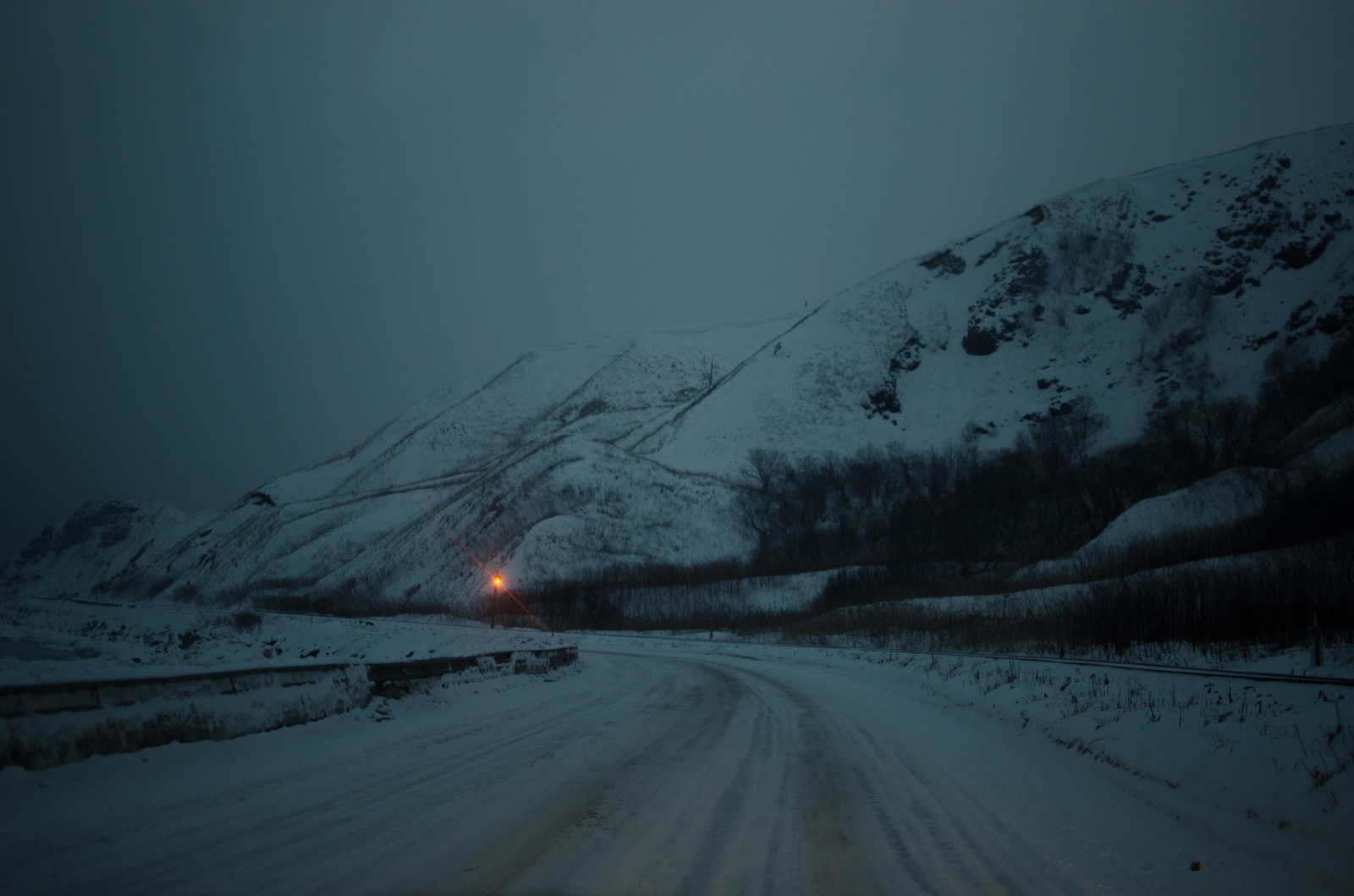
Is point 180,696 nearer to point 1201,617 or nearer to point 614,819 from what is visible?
point 614,819

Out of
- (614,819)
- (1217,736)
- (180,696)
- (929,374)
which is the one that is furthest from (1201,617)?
(929,374)

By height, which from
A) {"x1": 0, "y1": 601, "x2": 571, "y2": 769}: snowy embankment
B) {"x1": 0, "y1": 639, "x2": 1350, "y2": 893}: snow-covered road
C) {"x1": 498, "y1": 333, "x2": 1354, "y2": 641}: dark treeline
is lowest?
{"x1": 0, "y1": 639, "x2": 1350, "y2": 893}: snow-covered road

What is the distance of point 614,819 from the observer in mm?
5652

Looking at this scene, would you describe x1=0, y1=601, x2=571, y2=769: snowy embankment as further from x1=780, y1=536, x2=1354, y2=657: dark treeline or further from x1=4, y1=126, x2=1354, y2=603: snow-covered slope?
x1=4, y1=126, x2=1354, y2=603: snow-covered slope

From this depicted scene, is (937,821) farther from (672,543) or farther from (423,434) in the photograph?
(423,434)

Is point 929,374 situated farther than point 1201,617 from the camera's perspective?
Yes

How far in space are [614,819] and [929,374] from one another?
11502 cm

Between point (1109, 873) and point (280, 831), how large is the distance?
5738mm

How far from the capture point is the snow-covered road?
4.41 m

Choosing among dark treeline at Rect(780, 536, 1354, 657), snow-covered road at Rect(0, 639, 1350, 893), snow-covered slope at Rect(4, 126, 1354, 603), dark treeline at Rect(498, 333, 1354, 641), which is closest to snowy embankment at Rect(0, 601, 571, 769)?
snow-covered road at Rect(0, 639, 1350, 893)

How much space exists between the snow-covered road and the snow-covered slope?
67.2m

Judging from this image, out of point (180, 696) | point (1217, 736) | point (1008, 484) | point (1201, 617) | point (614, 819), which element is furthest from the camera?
point (1008, 484)

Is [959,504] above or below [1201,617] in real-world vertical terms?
above

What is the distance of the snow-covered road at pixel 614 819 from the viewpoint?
4410mm
